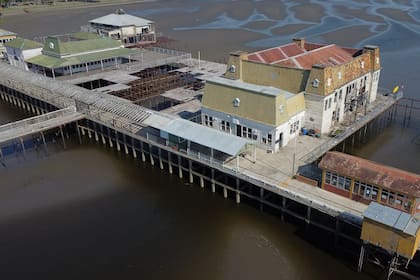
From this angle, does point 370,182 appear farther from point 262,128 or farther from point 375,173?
point 262,128

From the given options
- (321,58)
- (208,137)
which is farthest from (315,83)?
(208,137)

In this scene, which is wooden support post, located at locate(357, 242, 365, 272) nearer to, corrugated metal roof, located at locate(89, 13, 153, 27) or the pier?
the pier

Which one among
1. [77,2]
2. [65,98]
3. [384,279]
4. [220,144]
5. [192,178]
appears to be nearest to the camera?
[384,279]

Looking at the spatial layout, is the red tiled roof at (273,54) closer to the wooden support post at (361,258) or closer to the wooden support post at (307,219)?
the wooden support post at (307,219)

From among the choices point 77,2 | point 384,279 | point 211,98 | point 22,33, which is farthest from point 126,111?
point 77,2

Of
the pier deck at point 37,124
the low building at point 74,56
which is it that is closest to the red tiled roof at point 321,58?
the pier deck at point 37,124

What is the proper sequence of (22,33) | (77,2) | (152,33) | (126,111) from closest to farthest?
(126,111) → (152,33) → (22,33) → (77,2)

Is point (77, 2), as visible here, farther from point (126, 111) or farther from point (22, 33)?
point (126, 111)

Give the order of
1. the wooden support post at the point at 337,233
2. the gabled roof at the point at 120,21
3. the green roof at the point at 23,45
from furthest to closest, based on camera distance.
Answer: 1. the gabled roof at the point at 120,21
2. the green roof at the point at 23,45
3. the wooden support post at the point at 337,233
